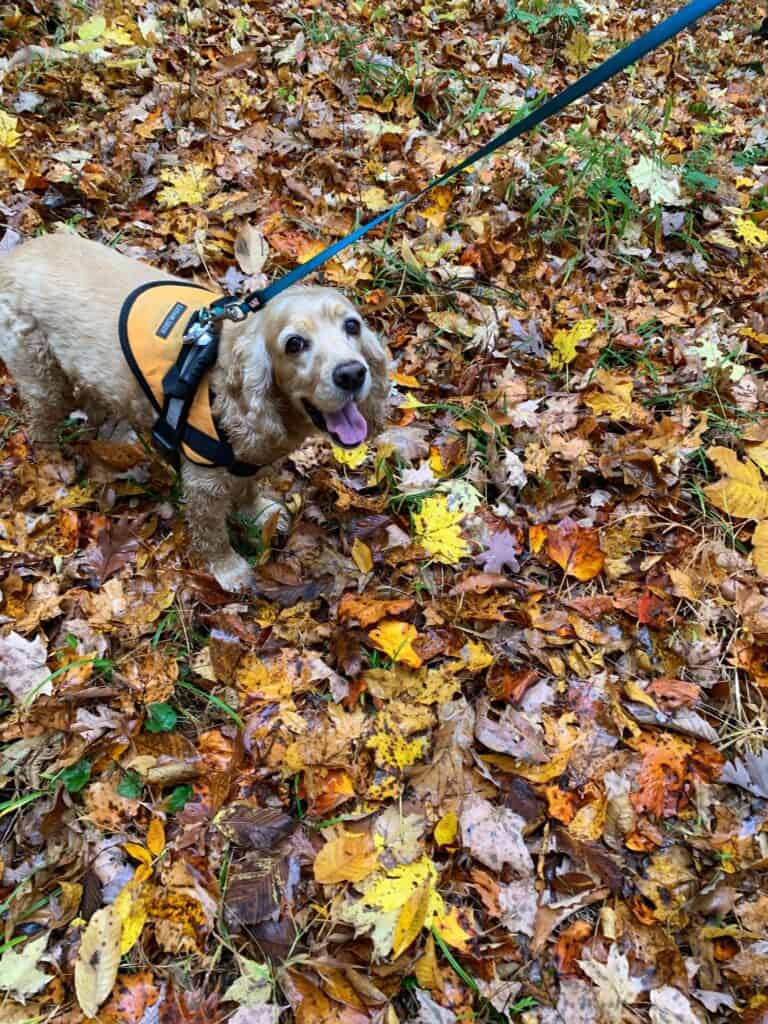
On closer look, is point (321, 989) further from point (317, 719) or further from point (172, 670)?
point (172, 670)

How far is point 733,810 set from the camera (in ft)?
8.38

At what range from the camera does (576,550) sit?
10.8 ft

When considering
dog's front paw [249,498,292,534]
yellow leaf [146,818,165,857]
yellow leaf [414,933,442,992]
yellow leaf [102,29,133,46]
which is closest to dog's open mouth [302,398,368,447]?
dog's front paw [249,498,292,534]

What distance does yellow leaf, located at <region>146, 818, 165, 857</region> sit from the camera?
240 centimetres

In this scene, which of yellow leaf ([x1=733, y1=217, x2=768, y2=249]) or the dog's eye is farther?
yellow leaf ([x1=733, y1=217, x2=768, y2=249])

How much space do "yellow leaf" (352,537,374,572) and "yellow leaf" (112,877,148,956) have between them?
165 cm

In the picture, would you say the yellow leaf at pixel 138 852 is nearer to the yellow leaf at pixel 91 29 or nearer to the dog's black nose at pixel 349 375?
the dog's black nose at pixel 349 375

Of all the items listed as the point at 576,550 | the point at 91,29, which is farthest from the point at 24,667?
the point at 91,29

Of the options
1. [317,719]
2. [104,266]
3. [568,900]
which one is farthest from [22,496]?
[568,900]

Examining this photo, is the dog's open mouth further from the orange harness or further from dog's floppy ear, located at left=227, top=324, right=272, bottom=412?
the orange harness

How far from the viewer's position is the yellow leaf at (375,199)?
482cm

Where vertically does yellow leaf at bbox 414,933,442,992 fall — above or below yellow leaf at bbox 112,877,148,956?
above

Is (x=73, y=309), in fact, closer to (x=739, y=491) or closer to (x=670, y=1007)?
(x=739, y=491)

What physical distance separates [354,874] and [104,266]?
9.94ft
